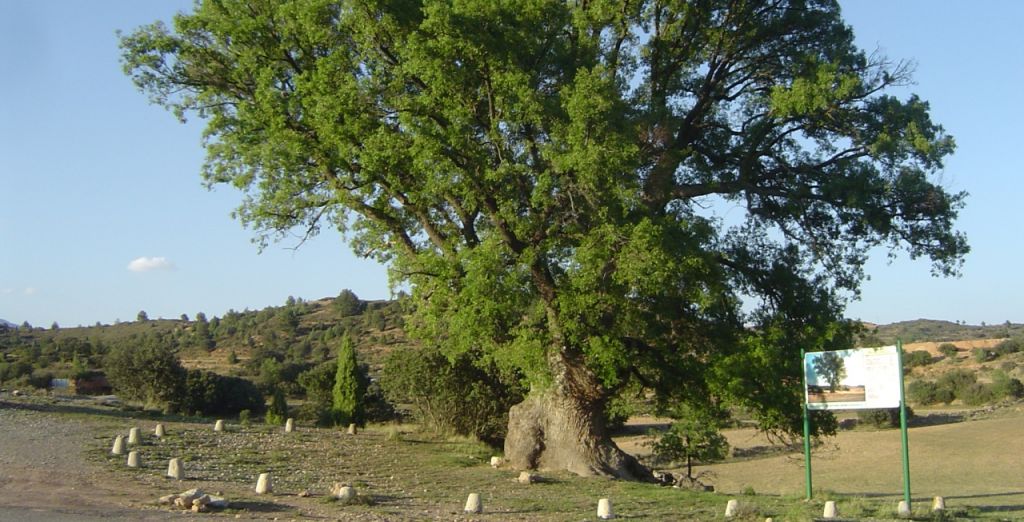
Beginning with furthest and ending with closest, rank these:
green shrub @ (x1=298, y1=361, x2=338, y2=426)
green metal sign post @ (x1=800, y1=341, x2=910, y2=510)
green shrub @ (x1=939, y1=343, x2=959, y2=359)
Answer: green shrub @ (x1=939, y1=343, x2=959, y2=359)
green shrub @ (x1=298, y1=361, x2=338, y2=426)
green metal sign post @ (x1=800, y1=341, x2=910, y2=510)

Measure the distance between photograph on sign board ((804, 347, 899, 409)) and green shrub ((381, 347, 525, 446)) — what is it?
1357cm

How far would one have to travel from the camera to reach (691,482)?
22359mm

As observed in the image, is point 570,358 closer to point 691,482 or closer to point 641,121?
point 641,121

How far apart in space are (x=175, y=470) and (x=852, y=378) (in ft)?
37.0

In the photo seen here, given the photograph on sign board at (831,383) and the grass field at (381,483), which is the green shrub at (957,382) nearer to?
the grass field at (381,483)

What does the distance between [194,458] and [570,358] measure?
735cm

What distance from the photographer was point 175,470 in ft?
47.6

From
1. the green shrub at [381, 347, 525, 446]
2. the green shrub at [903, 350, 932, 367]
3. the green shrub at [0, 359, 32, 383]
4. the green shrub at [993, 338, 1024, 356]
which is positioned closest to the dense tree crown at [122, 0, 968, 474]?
the green shrub at [381, 347, 525, 446]

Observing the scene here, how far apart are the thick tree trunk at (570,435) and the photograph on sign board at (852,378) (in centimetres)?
429

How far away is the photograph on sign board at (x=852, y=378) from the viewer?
580 inches

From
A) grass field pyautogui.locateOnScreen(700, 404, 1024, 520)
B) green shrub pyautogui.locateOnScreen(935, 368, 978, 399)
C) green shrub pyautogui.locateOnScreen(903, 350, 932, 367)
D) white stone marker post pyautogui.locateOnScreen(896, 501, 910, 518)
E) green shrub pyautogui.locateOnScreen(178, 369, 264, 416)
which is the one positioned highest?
green shrub pyautogui.locateOnScreen(903, 350, 932, 367)

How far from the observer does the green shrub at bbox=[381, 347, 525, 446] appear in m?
28.6

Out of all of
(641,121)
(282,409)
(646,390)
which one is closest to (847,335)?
(646,390)

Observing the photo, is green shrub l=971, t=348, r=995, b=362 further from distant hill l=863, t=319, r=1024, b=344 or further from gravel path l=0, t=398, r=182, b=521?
gravel path l=0, t=398, r=182, b=521
